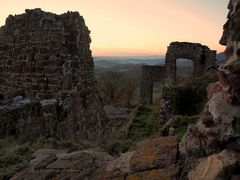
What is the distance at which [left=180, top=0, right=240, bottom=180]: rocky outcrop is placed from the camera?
8.68 ft

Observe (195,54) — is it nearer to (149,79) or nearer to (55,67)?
(149,79)

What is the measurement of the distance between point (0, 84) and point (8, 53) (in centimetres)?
83

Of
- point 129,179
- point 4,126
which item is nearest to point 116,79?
point 4,126

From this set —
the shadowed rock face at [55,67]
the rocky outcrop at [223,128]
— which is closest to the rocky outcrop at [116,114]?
the shadowed rock face at [55,67]

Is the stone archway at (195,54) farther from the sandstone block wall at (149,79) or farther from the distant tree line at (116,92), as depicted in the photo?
the distant tree line at (116,92)

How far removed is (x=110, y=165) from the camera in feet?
11.8

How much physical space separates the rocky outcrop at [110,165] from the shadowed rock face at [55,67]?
3.35 metres

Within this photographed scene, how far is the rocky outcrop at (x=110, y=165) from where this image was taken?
317cm

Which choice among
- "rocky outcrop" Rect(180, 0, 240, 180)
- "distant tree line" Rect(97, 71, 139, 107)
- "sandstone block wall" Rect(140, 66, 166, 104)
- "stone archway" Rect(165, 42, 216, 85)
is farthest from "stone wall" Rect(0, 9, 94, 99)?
"distant tree line" Rect(97, 71, 139, 107)

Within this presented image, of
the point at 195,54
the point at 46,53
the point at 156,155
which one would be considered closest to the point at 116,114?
the point at 195,54

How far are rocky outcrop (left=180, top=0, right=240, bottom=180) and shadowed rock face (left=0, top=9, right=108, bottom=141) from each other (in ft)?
15.5

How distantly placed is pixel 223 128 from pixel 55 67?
18.9 ft

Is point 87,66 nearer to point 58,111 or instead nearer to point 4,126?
point 58,111

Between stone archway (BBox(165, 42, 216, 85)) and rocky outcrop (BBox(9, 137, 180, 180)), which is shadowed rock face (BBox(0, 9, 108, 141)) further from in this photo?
stone archway (BBox(165, 42, 216, 85))
